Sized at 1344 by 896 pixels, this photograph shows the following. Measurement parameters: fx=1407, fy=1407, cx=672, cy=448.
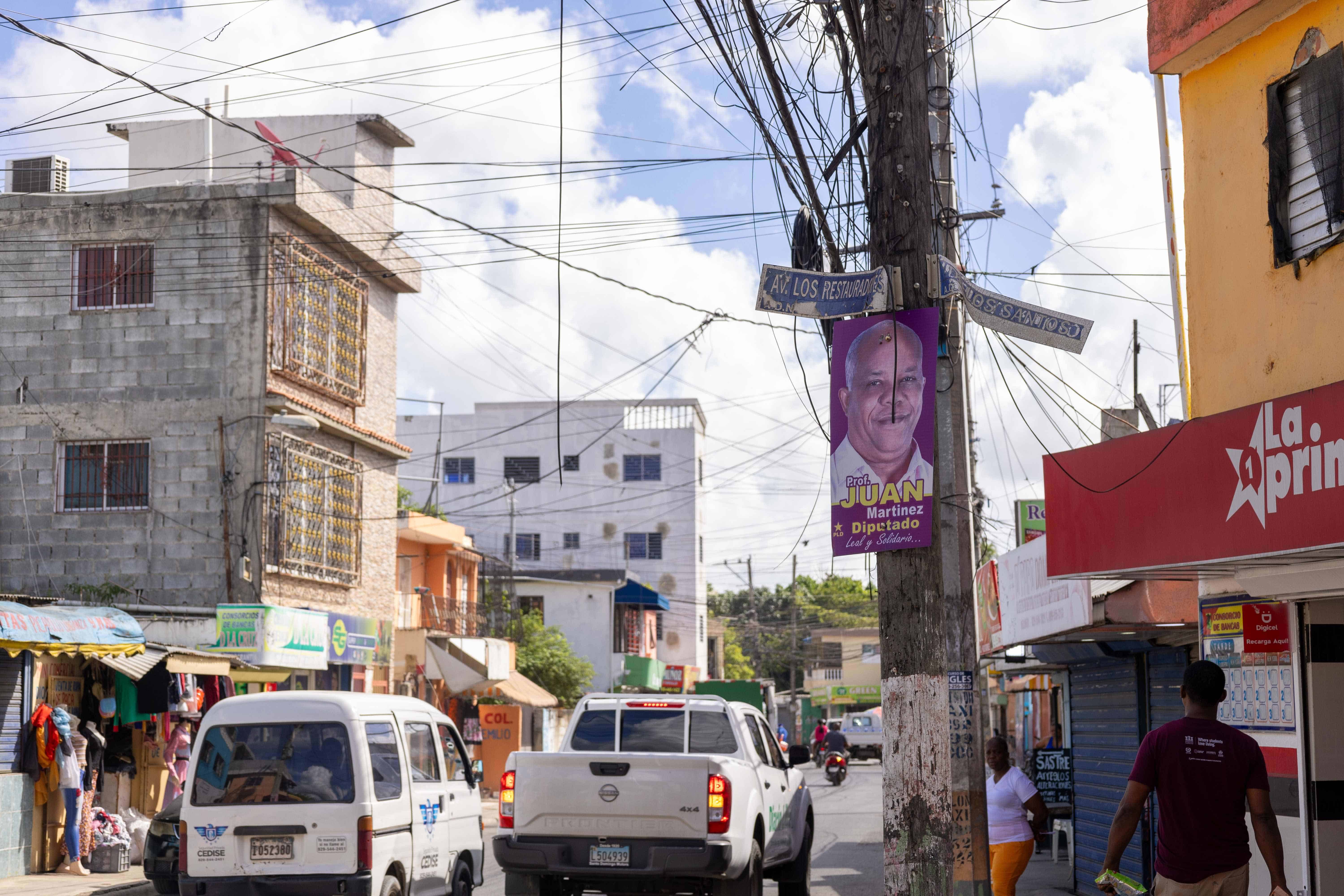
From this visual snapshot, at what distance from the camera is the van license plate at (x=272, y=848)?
1071 cm

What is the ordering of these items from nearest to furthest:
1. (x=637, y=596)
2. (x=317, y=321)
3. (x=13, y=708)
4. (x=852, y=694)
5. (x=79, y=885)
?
(x=79, y=885)
(x=13, y=708)
(x=317, y=321)
(x=637, y=596)
(x=852, y=694)

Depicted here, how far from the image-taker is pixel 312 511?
26.8 metres

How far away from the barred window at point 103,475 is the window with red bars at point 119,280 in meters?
2.59

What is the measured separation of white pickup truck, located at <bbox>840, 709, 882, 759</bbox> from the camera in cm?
5459

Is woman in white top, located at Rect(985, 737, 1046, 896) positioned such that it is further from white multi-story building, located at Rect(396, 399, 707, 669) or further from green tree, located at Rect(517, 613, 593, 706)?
white multi-story building, located at Rect(396, 399, 707, 669)

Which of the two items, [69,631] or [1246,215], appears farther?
[69,631]

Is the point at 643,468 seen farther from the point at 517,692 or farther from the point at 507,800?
the point at 507,800

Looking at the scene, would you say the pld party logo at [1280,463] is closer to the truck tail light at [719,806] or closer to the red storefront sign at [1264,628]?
the red storefront sign at [1264,628]

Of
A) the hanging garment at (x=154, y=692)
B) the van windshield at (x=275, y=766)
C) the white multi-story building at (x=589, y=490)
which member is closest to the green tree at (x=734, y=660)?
the white multi-story building at (x=589, y=490)

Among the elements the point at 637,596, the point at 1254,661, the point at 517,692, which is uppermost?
the point at 637,596

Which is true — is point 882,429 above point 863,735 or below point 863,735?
above

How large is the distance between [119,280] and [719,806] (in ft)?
62.0

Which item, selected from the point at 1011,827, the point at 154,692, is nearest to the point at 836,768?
the point at 154,692

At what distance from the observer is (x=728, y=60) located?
371 inches
